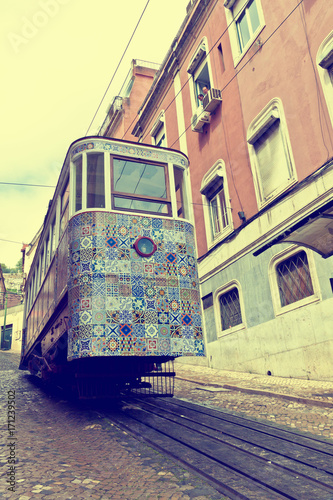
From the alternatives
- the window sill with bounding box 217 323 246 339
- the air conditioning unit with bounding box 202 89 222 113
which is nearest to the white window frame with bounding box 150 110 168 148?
the air conditioning unit with bounding box 202 89 222 113

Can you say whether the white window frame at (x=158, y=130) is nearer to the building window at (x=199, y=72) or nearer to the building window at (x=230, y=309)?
the building window at (x=199, y=72)

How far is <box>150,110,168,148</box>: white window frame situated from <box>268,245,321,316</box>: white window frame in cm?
921

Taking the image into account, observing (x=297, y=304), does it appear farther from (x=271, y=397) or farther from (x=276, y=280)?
(x=271, y=397)

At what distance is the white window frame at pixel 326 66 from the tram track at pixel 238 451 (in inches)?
256

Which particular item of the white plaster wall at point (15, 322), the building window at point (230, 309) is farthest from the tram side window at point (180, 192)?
the white plaster wall at point (15, 322)

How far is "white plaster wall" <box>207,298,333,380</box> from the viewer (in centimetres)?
838

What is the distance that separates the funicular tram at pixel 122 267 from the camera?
543 centimetres

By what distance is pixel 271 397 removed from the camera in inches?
297

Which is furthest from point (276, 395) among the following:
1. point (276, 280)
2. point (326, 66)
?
point (326, 66)

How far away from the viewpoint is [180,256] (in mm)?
6219

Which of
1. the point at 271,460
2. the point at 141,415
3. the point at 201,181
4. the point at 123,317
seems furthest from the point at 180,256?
the point at 201,181

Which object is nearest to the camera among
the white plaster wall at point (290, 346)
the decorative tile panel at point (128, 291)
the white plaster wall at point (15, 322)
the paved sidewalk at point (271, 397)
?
the decorative tile panel at point (128, 291)

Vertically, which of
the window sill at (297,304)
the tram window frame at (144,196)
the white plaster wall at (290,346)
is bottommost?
the white plaster wall at (290,346)

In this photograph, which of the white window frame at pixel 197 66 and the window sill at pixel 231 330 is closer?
the window sill at pixel 231 330
